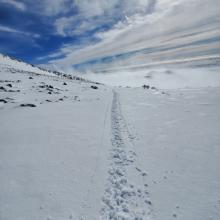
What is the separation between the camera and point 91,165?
8133mm

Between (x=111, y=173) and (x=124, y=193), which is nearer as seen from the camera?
(x=124, y=193)

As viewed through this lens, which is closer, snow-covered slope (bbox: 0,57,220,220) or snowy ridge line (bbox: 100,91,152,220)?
snowy ridge line (bbox: 100,91,152,220)

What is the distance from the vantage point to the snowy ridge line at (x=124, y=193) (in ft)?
17.2

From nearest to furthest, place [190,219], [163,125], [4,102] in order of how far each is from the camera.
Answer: [190,219] → [163,125] → [4,102]

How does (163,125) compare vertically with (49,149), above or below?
above

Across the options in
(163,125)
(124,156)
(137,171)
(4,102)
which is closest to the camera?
(137,171)

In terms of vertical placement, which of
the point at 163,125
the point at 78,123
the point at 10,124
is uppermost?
the point at 163,125

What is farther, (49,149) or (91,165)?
(49,149)

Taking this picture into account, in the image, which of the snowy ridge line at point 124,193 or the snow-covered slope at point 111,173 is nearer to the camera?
the snowy ridge line at point 124,193

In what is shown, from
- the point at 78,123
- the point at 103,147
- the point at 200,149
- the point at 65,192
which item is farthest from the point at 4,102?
the point at 200,149

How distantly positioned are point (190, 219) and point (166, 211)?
0.65m

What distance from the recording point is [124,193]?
613 cm

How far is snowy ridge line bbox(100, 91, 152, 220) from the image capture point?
17.2 ft

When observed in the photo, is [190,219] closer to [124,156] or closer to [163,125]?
[124,156]
